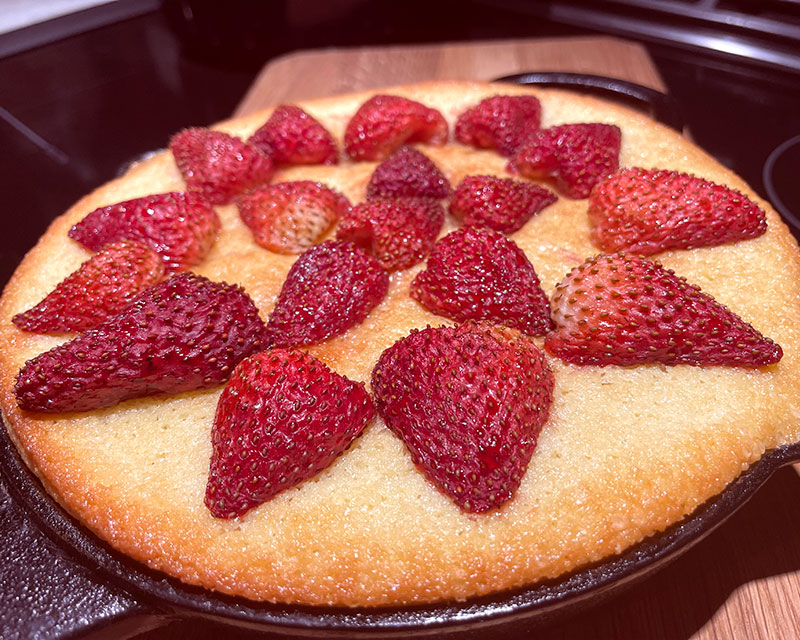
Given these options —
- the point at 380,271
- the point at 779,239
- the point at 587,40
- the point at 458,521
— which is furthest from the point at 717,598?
the point at 587,40

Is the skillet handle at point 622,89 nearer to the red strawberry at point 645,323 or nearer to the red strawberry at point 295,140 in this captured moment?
the red strawberry at point 295,140

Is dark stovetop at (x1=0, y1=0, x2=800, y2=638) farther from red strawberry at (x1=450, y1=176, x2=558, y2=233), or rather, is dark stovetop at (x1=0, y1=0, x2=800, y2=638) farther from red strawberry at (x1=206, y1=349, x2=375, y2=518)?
red strawberry at (x1=206, y1=349, x2=375, y2=518)

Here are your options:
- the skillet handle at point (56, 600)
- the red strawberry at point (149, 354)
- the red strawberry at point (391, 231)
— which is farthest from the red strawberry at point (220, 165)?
the skillet handle at point (56, 600)

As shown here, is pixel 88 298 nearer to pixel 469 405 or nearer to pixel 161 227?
pixel 161 227

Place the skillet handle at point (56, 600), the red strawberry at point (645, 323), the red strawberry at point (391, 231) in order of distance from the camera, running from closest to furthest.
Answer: the skillet handle at point (56, 600) < the red strawberry at point (645, 323) < the red strawberry at point (391, 231)

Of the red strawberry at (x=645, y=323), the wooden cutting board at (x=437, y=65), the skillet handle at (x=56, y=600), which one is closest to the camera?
the skillet handle at (x=56, y=600)

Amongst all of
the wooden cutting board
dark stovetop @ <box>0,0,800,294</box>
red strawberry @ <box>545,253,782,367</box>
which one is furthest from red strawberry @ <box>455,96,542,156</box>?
the wooden cutting board

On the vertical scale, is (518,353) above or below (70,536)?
above

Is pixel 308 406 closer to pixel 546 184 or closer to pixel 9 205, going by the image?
pixel 546 184
